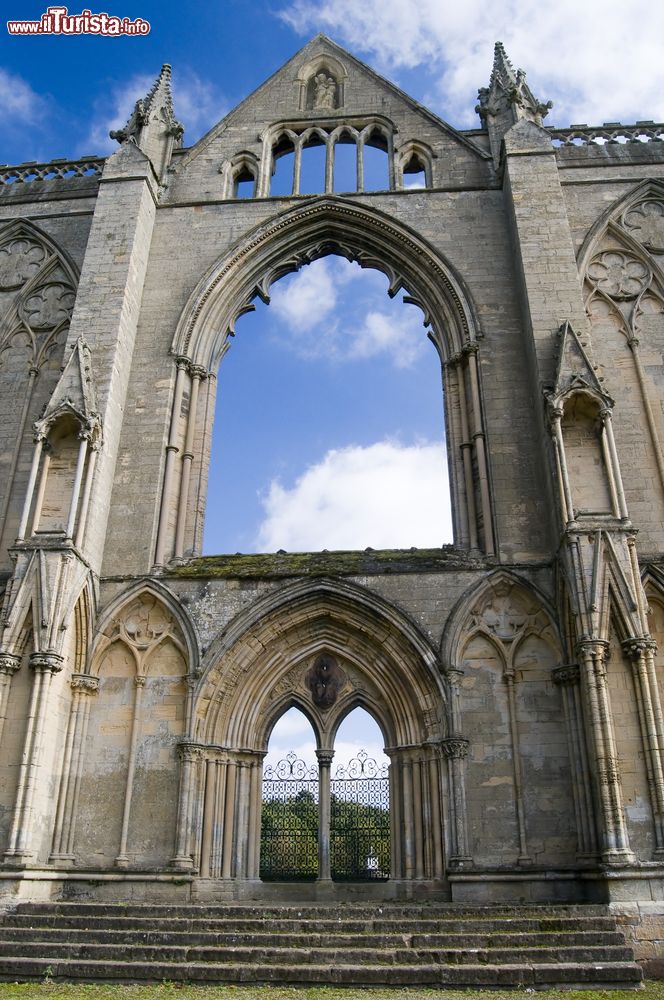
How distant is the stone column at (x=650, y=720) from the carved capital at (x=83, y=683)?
7090 mm

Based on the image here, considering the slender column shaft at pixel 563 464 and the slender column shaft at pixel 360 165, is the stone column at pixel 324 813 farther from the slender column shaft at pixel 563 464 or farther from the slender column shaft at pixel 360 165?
the slender column shaft at pixel 360 165

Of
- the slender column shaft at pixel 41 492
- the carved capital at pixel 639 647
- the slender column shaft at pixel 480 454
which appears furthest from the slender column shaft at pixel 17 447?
the carved capital at pixel 639 647

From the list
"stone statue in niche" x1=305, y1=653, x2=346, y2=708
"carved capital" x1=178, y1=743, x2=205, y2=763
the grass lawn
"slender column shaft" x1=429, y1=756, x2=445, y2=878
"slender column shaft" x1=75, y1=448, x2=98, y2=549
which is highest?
"slender column shaft" x1=75, y1=448, x2=98, y2=549

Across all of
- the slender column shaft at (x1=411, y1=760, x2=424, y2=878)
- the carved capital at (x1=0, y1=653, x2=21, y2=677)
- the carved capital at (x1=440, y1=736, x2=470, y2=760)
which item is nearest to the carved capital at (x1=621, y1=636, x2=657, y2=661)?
the carved capital at (x1=440, y1=736, x2=470, y2=760)

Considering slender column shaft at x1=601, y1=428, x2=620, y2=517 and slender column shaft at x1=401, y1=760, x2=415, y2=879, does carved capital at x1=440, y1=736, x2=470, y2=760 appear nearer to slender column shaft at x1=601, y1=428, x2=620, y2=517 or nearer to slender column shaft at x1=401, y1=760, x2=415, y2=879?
slender column shaft at x1=401, y1=760, x2=415, y2=879

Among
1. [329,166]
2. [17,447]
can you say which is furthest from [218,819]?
[329,166]

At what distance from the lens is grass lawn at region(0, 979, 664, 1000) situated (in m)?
6.90

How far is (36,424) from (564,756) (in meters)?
8.58

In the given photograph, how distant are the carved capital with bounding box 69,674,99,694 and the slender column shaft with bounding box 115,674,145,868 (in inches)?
23.0

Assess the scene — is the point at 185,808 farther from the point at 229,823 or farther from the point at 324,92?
the point at 324,92

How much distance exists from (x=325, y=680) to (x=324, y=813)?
1.85m

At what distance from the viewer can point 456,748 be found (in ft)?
35.9

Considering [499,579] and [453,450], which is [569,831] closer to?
[499,579]

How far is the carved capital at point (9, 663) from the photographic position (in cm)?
1064
